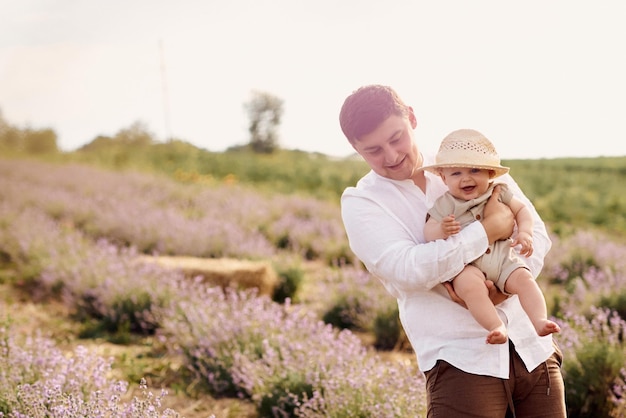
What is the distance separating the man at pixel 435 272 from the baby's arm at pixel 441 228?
4 cm

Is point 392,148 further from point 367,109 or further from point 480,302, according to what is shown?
point 480,302

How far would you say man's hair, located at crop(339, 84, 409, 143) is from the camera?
1.97 meters

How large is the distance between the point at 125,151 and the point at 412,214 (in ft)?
81.9

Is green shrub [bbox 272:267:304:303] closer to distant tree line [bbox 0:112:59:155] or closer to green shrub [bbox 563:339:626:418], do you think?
green shrub [bbox 563:339:626:418]

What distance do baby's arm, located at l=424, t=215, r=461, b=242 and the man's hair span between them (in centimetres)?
34

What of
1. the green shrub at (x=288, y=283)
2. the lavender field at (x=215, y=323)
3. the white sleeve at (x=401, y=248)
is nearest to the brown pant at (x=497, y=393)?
the white sleeve at (x=401, y=248)

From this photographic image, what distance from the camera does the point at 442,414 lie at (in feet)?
6.34

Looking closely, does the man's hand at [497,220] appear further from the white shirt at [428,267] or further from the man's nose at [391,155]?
the man's nose at [391,155]

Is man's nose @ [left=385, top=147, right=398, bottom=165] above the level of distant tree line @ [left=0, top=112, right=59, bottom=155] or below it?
below

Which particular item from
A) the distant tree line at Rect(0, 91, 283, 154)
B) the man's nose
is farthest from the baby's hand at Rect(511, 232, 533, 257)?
the distant tree line at Rect(0, 91, 283, 154)

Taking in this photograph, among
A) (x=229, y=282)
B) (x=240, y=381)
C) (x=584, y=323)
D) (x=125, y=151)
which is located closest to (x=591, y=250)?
(x=584, y=323)

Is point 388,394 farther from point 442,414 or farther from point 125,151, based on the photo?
point 125,151

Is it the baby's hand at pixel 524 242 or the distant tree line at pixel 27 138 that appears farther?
the distant tree line at pixel 27 138

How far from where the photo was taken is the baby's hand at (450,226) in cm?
186
